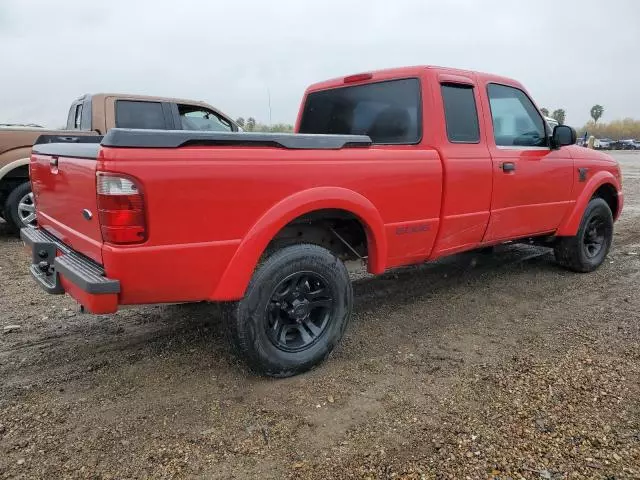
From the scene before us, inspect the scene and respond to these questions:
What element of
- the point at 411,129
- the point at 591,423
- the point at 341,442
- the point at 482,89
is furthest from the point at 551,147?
the point at 341,442

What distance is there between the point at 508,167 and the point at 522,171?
0.76ft

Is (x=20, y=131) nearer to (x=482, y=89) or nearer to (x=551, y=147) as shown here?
(x=482, y=89)

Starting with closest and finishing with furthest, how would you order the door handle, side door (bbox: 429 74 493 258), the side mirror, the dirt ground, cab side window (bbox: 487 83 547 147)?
the dirt ground
side door (bbox: 429 74 493 258)
the door handle
cab side window (bbox: 487 83 547 147)
the side mirror

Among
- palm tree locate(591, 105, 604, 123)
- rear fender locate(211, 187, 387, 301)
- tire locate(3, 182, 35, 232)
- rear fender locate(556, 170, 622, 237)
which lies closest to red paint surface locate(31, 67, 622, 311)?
rear fender locate(211, 187, 387, 301)

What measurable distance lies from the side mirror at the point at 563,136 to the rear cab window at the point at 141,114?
515 cm

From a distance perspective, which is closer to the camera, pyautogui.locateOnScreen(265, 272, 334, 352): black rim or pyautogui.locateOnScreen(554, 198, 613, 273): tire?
pyautogui.locateOnScreen(265, 272, 334, 352): black rim

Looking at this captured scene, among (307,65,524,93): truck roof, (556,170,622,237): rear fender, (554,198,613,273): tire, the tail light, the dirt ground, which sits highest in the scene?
(307,65,524,93): truck roof

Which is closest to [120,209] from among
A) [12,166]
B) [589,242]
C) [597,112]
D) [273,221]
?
[273,221]

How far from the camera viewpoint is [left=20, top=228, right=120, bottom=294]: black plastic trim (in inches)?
96.9

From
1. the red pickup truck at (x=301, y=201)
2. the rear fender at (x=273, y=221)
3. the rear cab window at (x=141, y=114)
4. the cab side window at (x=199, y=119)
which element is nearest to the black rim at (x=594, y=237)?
the red pickup truck at (x=301, y=201)

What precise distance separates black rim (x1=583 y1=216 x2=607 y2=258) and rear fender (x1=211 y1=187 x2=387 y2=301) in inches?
132

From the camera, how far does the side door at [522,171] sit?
4.21 meters

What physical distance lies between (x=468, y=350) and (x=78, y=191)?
2629mm

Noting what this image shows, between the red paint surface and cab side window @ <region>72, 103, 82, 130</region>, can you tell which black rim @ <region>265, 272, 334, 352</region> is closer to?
the red paint surface
